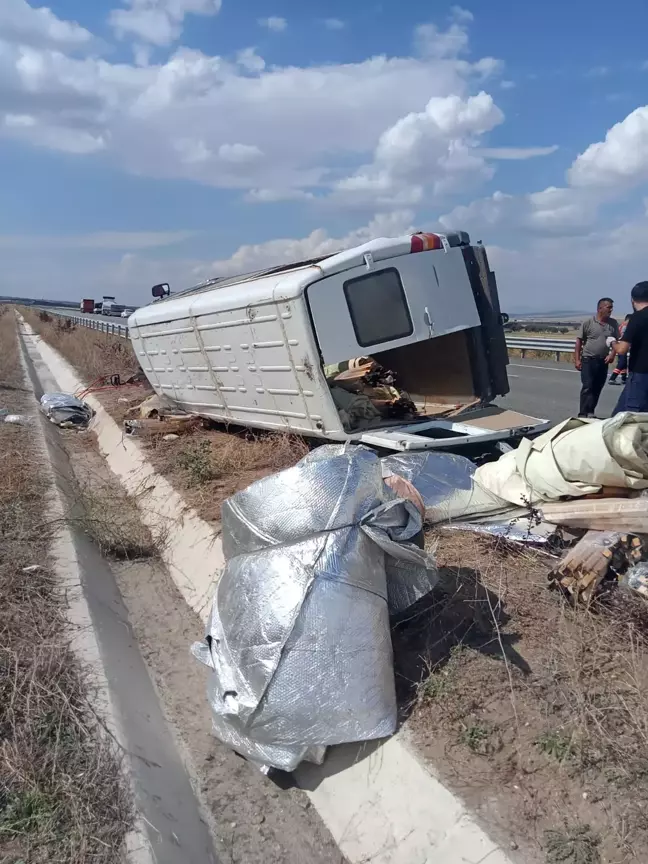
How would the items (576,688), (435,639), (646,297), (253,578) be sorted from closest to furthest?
(576,688), (253,578), (435,639), (646,297)

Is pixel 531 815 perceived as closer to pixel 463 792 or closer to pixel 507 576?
pixel 463 792

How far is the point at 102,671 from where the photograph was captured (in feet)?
13.9

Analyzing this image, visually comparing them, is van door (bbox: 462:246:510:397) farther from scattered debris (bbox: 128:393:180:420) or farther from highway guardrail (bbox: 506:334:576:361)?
highway guardrail (bbox: 506:334:576:361)

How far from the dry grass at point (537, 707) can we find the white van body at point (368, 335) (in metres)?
2.34

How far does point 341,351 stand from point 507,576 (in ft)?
9.98

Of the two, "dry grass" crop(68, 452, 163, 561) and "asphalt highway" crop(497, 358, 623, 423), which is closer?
"dry grass" crop(68, 452, 163, 561)

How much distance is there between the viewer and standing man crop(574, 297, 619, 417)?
862 cm

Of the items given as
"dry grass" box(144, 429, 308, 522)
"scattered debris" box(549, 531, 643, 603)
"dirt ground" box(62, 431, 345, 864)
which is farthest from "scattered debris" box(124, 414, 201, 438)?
"scattered debris" box(549, 531, 643, 603)

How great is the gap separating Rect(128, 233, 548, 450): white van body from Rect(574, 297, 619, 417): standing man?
1508 millimetres

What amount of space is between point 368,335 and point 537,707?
14.1ft

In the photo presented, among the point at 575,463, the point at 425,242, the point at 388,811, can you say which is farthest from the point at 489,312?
the point at 388,811

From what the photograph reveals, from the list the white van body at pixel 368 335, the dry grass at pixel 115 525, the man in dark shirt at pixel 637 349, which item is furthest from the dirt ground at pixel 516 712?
the man in dark shirt at pixel 637 349

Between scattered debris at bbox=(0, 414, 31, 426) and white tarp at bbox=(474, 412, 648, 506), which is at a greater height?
scattered debris at bbox=(0, 414, 31, 426)

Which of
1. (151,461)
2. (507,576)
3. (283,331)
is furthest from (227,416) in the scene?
(507,576)
